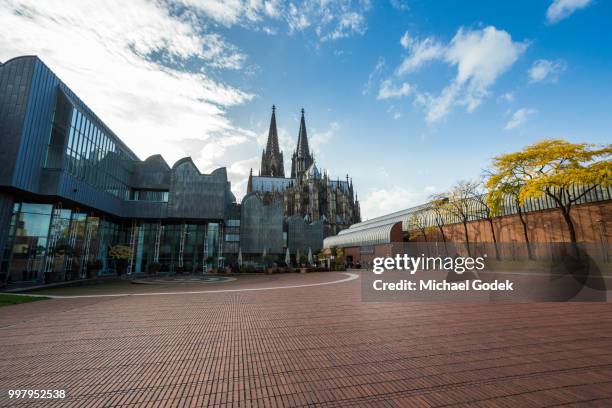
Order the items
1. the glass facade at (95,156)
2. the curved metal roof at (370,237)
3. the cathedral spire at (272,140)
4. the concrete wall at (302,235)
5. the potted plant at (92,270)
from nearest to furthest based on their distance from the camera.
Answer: the glass facade at (95,156) < the potted plant at (92,270) < the curved metal roof at (370,237) < the concrete wall at (302,235) < the cathedral spire at (272,140)

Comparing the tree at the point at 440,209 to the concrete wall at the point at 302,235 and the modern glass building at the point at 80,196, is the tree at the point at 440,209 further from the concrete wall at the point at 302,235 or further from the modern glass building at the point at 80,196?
the modern glass building at the point at 80,196

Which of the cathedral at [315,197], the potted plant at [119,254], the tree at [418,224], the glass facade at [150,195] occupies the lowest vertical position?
the potted plant at [119,254]

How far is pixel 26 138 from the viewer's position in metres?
19.2

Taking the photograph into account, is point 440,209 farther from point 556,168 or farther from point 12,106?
point 12,106

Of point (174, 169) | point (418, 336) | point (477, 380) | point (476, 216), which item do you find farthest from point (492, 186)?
point (174, 169)

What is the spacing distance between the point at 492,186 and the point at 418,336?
2538cm

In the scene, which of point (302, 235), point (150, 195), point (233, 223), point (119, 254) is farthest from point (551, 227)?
point (150, 195)

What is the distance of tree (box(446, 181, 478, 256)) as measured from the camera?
35875mm

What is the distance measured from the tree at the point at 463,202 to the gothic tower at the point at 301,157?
6314 centimetres

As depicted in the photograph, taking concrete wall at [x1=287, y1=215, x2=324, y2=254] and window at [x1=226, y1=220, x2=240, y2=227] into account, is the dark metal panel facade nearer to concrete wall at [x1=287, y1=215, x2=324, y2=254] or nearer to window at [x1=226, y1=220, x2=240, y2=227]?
window at [x1=226, y1=220, x2=240, y2=227]

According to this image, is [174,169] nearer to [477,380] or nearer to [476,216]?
[477,380]

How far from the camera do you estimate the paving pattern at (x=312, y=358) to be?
3.85 meters

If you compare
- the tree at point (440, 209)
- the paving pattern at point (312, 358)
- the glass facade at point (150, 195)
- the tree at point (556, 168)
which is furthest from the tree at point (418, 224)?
the glass facade at point (150, 195)

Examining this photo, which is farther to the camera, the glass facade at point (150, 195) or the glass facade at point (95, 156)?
the glass facade at point (150, 195)
